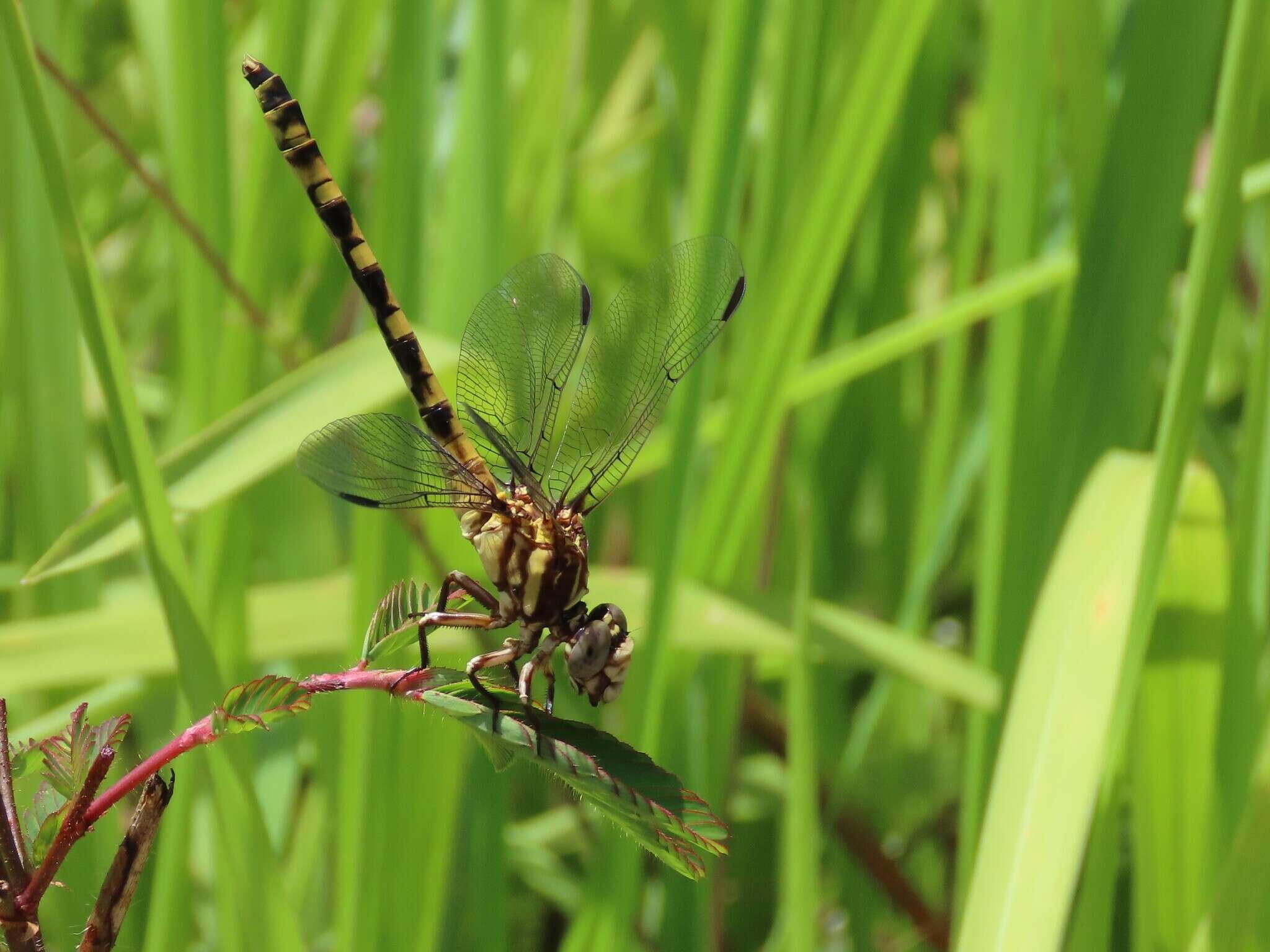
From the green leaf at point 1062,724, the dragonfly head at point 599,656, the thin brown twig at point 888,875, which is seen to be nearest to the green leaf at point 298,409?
the green leaf at point 1062,724

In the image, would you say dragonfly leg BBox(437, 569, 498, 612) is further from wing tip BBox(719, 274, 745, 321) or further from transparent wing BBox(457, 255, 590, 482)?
wing tip BBox(719, 274, 745, 321)

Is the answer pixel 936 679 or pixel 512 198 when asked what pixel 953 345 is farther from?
pixel 512 198

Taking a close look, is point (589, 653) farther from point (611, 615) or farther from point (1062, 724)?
point (1062, 724)

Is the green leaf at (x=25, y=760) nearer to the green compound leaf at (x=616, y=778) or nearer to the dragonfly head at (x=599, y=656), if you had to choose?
the green compound leaf at (x=616, y=778)

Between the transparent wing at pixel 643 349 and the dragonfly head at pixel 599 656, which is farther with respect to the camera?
the transparent wing at pixel 643 349

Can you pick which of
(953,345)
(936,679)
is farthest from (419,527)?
(953,345)

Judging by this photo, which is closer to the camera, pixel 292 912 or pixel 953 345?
pixel 292 912

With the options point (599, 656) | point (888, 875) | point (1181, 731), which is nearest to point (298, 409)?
point (599, 656)
